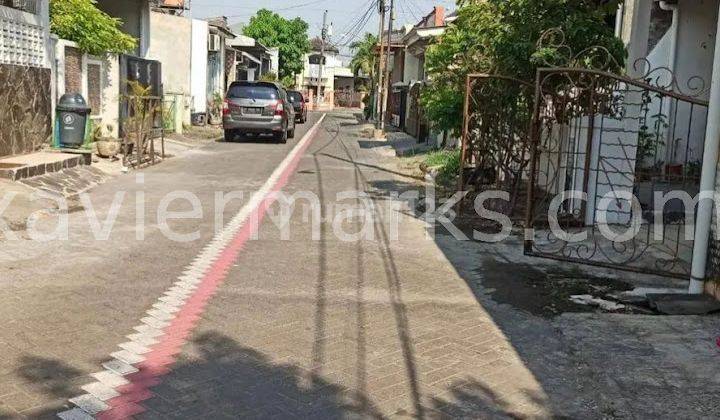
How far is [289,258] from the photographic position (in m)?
7.98

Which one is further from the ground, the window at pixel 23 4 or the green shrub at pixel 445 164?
the window at pixel 23 4

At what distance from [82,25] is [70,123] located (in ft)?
11.6

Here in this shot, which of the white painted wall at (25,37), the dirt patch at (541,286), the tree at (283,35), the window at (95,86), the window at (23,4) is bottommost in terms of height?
the dirt patch at (541,286)

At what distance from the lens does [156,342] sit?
204 inches

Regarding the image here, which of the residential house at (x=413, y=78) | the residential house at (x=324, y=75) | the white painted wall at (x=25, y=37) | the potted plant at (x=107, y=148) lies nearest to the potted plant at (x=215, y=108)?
the residential house at (x=413, y=78)

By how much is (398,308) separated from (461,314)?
53 centimetres

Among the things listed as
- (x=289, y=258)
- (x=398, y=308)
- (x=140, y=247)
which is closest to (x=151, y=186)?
(x=140, y=247)

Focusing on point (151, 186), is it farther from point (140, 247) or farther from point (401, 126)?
Answer: point (401, 126)

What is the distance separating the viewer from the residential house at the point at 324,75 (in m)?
80.2

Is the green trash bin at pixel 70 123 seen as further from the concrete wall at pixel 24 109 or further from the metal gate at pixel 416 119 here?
the metal gate at pixel 416 119

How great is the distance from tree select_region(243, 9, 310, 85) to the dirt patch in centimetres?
5652

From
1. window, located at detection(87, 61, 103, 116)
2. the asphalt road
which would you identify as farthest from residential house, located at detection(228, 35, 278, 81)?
the asphalt road

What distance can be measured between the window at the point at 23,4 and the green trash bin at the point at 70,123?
69.0 inches

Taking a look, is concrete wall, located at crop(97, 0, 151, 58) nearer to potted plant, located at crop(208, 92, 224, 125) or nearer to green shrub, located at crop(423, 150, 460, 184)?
potted plant, located at crop(208, 92, 224, 125)
